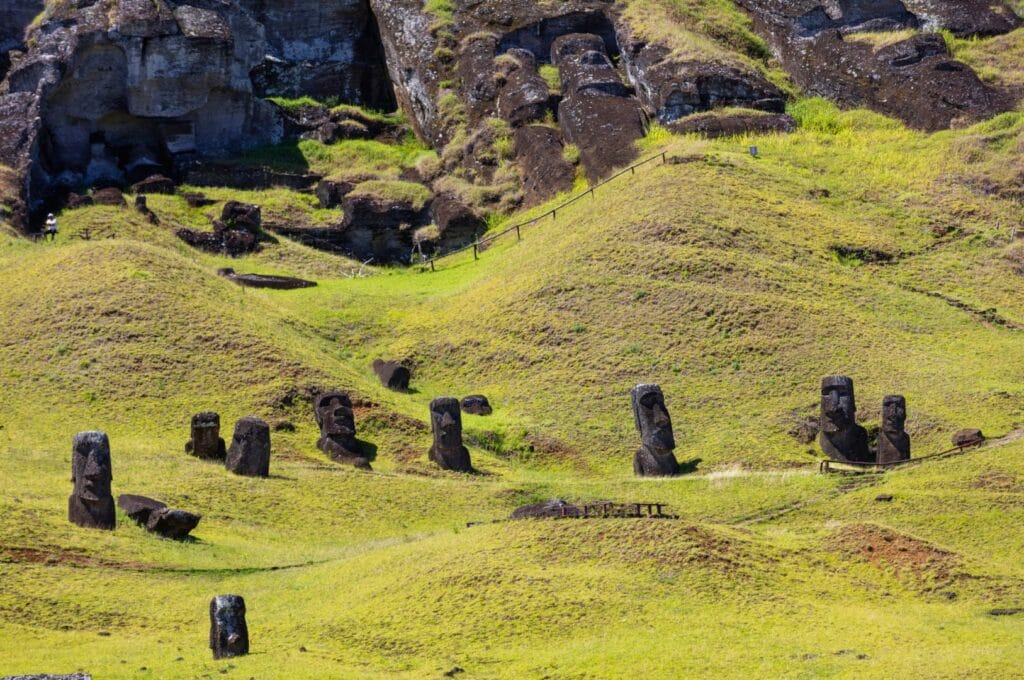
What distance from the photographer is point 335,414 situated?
4216 centimetres

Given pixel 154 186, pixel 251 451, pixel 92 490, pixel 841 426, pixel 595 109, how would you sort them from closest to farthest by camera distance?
pixel 92 490 → pixel 251 451 → pixel 841 426 → pixel 595 109 → pixel 154 186

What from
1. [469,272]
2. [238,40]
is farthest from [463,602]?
[238,40]

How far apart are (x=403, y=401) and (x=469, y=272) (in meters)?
11.5

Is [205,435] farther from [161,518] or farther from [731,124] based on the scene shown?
[731,124]

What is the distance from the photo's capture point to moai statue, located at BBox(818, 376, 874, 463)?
40812mm

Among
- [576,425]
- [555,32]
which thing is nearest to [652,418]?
[576,425]

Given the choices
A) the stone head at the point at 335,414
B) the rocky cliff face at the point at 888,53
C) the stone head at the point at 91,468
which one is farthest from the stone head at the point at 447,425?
the rocky cliff face at the point at 888,53

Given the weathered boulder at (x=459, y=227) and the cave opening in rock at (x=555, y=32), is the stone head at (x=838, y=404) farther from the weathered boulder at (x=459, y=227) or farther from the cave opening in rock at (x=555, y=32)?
the cave opening in rock at (x=555, y=32)

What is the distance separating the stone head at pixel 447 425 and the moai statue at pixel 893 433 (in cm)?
864

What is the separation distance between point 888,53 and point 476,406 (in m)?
26.8

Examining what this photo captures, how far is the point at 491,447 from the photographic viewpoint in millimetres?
43438

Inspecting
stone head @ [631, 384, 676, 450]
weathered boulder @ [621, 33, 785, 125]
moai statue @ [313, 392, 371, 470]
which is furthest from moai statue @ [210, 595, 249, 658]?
weathered boulder @ [621, 33, 785, 125]

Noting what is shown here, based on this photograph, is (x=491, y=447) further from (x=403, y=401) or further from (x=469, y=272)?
(x=469, y=272)

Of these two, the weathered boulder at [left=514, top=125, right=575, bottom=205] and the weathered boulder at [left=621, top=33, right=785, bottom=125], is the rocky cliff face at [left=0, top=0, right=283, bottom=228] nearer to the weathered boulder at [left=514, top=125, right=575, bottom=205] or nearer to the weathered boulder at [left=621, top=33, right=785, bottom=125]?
the weathered boulder at [left=514, top=125, right=575, bottom=205]
